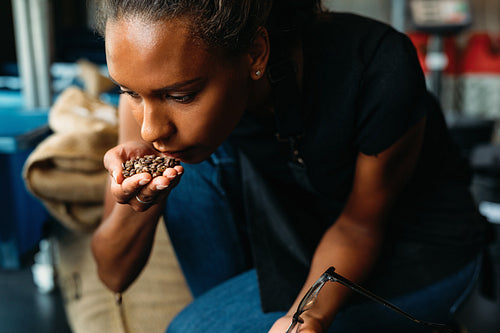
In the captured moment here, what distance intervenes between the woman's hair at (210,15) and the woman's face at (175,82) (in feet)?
0.03

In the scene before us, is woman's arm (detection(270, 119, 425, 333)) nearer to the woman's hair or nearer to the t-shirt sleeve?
the t-shirt sleeve

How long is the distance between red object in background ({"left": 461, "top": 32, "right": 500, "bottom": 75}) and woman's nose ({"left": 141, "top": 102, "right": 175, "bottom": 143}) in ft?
14.5

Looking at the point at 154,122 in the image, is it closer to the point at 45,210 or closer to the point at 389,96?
the point at 389,96

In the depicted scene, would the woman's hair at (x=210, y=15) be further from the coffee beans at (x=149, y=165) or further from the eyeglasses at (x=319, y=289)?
the eyeglasses at (x=319, y=289)

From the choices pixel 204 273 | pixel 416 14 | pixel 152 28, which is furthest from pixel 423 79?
pixel 416 14

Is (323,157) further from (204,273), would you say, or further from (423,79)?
(204,273)

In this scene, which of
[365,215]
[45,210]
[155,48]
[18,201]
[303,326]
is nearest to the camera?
[155,48]

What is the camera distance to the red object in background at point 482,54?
4.35 metres

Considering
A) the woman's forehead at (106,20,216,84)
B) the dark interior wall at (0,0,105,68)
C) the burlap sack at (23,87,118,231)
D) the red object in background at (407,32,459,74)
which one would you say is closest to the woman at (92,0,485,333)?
the woman's forehead at (106,20,216,84)

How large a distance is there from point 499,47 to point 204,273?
13.9 ft

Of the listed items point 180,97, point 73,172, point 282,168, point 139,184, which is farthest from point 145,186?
point 73,172

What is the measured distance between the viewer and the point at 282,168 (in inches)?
37.3

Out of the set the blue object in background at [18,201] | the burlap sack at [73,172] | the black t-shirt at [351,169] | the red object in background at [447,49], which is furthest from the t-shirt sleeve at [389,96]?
the red object in background at [447,49]

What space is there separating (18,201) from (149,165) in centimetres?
115
